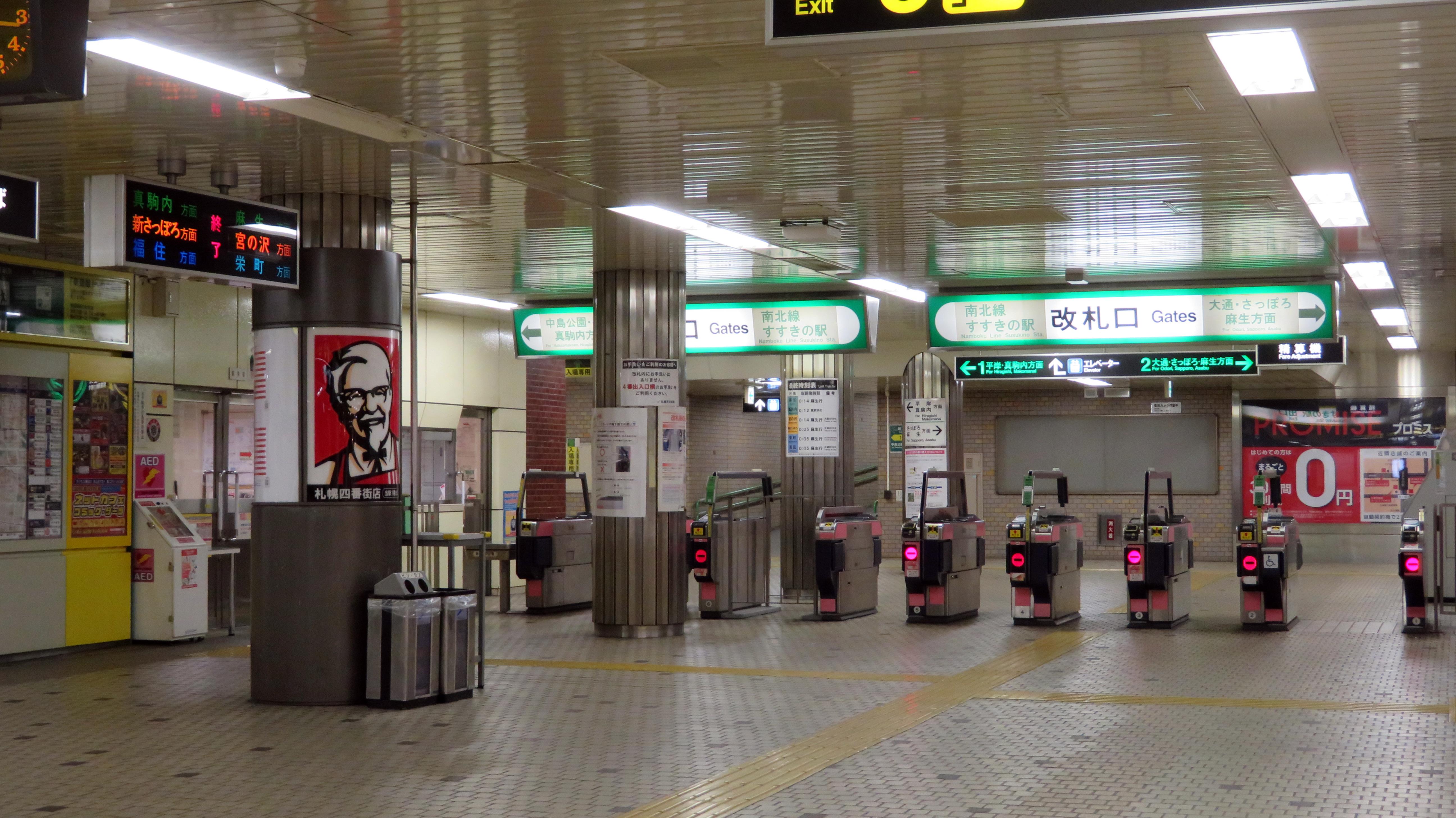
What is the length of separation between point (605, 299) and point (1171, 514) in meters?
5.92

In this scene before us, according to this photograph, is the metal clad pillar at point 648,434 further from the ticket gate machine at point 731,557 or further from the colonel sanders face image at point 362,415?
the colonel sanders face image at point 362,415

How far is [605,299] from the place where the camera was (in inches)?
488

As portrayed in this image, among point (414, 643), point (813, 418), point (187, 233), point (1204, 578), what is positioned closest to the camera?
point (187, 233)

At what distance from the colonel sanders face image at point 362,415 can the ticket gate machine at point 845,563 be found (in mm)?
5633

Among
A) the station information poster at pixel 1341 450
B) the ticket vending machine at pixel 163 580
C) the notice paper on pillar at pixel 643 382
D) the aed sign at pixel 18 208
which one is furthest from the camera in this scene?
the station information poster at pixel 1341 450

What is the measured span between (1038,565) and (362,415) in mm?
7017

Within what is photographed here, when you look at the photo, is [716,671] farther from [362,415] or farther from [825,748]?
[362,415]

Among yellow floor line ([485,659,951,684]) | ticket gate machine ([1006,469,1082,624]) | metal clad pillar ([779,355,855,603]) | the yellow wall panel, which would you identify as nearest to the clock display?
yellow floor line ([485,659,951,684])

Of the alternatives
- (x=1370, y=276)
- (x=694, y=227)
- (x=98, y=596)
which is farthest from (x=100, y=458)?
(x=1370, y=276)

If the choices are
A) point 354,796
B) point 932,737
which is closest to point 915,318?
point 932,737

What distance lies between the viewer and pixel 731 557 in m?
14.3

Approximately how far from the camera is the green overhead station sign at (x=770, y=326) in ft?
45.0

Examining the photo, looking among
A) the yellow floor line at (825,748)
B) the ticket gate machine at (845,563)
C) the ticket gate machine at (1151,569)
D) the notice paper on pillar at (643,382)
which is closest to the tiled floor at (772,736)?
the yellow floor line at (825,748)

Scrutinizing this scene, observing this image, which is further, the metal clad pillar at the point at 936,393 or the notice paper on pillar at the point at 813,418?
the metal clad pillar at the point at 936,393
